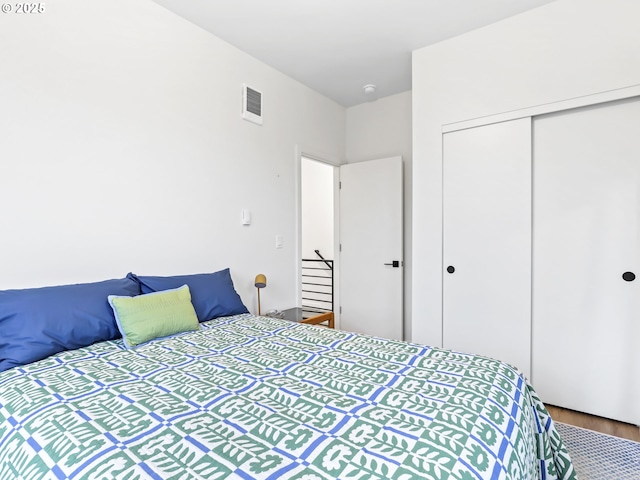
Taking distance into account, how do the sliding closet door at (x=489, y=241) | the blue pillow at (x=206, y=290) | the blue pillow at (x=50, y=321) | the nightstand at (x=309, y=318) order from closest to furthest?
the blue pillow at (x=50, y=321) < the blue pillow at (x=206, y=290) < the sliding closet door at (x=489, y=241) < the nightstand at (x=309, y=318)

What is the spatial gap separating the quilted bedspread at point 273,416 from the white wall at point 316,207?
12.8 ft

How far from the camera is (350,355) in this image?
1.57 metres

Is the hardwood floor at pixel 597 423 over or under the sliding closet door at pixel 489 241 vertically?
under

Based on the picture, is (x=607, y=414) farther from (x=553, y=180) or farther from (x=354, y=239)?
(x=354, y=239)

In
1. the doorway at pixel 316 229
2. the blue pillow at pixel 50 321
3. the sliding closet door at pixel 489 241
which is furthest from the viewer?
the doorway at pixel 316 229

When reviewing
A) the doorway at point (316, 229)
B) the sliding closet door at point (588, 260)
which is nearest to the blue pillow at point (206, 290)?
the sliding closet door at point (588, 260)

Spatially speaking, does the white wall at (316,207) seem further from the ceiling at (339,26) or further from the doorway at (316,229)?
the ceiling at (339,26)

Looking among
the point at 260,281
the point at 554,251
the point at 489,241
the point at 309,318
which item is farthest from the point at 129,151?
the point at 554,251

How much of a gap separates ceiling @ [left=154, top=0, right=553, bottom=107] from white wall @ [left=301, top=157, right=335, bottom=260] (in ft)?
7.67

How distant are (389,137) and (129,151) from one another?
263 cm

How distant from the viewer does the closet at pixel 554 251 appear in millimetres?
2197

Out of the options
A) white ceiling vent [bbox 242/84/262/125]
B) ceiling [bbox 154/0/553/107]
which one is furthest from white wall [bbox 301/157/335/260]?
white ceiling vent [bbox 242/84/262/125]

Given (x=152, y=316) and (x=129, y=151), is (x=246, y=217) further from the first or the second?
(x=152, y=316)

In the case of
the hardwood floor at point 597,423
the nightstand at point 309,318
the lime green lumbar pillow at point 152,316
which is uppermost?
the lime green lumbar pillow at point 152,316
